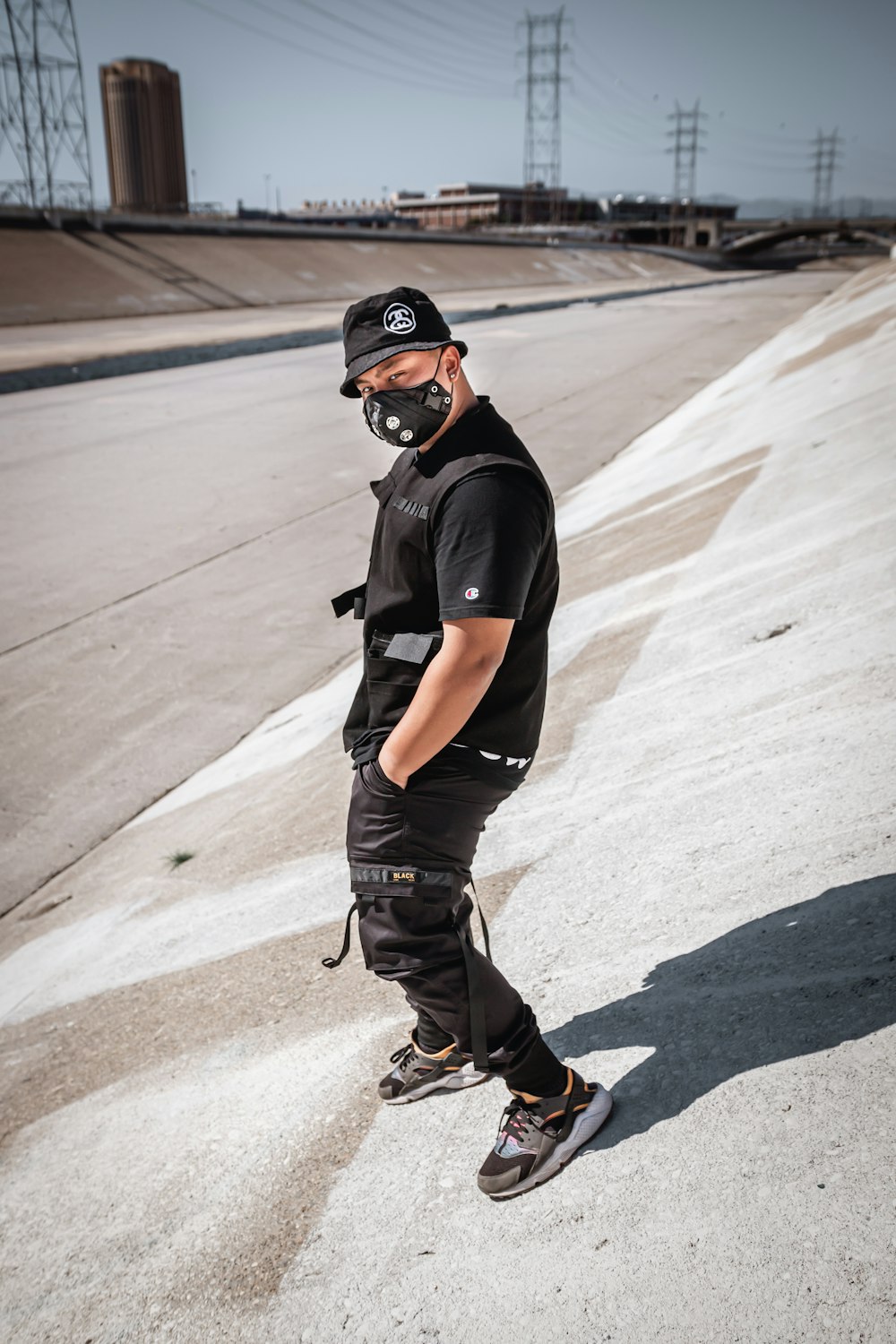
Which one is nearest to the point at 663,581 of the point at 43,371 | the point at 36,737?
the point at 36,737

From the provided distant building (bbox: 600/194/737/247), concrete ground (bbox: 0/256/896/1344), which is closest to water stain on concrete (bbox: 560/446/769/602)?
concrete ground (bbox: 0/256/896/1344)

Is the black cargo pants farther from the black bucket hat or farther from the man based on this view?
the black bucket hat

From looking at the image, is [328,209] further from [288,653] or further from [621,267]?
[288,653]

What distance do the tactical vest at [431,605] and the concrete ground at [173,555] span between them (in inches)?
89.5

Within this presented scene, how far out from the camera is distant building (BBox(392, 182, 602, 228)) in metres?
151

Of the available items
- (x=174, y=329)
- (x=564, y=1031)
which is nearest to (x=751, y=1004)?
(x=564, y=1031)

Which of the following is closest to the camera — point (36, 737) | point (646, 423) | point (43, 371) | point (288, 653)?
point (36, 737)

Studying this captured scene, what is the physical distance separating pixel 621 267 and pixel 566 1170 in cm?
7863

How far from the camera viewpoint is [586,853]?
11.8ft

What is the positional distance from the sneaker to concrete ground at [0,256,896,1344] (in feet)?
0.16

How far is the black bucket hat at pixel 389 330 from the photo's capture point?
2205 millimetres

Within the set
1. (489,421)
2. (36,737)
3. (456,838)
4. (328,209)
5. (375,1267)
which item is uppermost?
(328,209)

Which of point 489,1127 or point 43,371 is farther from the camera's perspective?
point 43,371

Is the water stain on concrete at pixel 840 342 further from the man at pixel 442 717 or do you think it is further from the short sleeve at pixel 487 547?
the short sleeve at pixel 487 547
